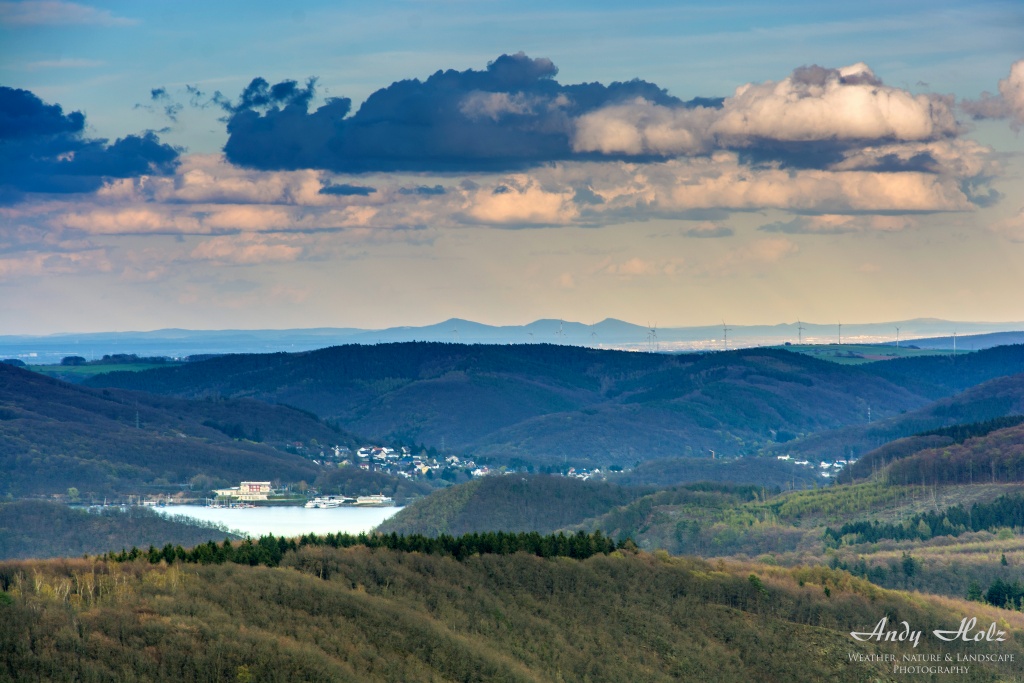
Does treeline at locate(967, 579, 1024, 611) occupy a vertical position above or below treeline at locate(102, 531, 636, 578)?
below

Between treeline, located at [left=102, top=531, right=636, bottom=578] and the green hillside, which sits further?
treeline, located at [left=102, top=531, right=636, bottom=578]

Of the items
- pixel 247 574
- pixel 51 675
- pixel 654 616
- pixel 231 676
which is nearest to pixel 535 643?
pixel 654 616

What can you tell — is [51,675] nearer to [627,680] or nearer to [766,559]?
[627,680]

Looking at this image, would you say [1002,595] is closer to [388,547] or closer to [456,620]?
[388,547]
